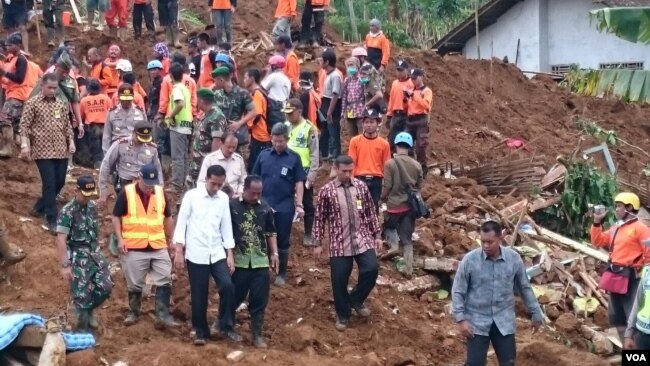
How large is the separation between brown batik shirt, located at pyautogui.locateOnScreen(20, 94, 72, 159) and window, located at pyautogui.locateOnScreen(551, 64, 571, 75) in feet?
57.6

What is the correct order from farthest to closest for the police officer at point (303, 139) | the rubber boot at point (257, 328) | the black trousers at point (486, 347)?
the police officer at point (303, 139) < the rubber boot at point (257, 328) < the black trousers at point (486, 347)

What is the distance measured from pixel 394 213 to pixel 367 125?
1180 millimetres

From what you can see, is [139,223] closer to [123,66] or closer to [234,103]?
[234,103]

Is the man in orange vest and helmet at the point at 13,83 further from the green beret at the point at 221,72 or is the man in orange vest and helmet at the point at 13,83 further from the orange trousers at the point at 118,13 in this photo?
the orange trousers at the point at 118,13

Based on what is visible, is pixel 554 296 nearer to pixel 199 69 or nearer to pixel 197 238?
pixel 197 238

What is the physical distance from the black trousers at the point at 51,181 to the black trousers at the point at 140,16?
8.11m

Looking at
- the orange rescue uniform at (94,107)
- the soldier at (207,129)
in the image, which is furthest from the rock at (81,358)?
the orange rescue uniform at (94,107)

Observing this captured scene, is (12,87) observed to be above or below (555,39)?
below

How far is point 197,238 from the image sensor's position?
10562 mm

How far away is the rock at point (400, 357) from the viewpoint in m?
11.3

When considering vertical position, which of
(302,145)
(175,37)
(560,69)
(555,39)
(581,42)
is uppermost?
(175,37)

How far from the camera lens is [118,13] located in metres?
20.6

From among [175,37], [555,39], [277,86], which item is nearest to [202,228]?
[277,86]

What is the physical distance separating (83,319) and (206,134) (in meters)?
3.11
